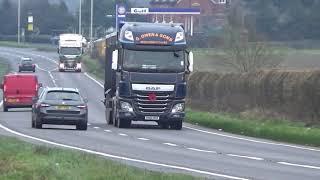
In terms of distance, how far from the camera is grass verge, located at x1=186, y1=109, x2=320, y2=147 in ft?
102

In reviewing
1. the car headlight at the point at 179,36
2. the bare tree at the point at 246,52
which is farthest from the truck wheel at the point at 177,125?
the bare tree at the point at 246,52

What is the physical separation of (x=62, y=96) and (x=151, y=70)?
318cm

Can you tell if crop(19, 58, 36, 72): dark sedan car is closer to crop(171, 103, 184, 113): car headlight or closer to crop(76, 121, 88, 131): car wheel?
crop(171, 103, 184, 113): car headlight

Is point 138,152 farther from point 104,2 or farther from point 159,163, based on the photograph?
point 104,2

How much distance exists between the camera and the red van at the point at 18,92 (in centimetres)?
5378

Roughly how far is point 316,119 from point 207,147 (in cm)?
1056

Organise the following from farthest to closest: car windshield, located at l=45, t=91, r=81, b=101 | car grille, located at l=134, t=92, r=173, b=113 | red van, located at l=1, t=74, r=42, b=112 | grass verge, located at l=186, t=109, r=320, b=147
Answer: red van, located at l=1, t=74, r=42, b=112, car grille, located at l=134, t=92, r=173, b=113, car windshield, located at l=45, t=91, r=81, b=101, grass verge, located at l=186, t=109, r=320, b=147

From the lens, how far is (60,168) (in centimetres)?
1630

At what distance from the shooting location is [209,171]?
19.3 m

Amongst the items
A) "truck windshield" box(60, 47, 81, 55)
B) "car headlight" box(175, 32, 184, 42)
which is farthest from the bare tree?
"truck windshield" box(60, 47, 81, 55)

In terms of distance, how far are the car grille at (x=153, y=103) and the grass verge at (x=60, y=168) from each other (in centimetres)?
1668

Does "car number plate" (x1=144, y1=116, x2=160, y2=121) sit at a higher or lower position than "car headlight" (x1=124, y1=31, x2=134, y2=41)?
lower

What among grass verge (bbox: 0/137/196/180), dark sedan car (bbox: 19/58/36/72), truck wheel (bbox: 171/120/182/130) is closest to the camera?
grass verge (bbox: 0/137/196/180)

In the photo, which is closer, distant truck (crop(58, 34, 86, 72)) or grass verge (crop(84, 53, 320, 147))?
grass verge (crop(84, 53, 320, 147))
